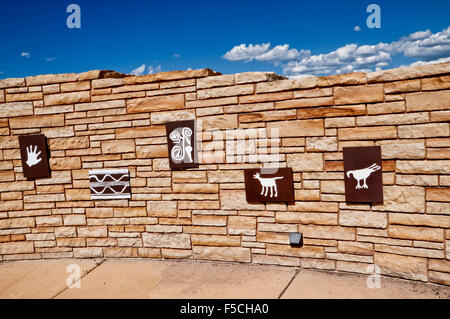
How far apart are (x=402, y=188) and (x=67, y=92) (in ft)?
14.3

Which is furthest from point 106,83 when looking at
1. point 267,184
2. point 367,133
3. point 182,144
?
point 367,133

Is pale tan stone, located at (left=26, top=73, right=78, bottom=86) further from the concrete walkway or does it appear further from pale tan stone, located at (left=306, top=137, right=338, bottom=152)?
pale tan stone, located at (left=306, top=137, right=338, bottom=152)

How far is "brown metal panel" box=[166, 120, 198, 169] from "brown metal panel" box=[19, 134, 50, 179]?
1.82 meters

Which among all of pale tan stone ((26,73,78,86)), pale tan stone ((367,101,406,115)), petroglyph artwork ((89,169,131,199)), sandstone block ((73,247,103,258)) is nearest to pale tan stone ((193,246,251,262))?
petroglyph artwork ((89,169,131,199))

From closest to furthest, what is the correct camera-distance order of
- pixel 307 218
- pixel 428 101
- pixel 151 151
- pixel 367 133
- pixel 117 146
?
1. pixel 428 101
2. pixel 367 133
3. pixel 307 218
4. pixel 151 151
5. pixel 117 146

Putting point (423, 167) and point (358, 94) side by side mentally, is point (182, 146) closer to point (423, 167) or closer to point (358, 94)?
point (358, 94)

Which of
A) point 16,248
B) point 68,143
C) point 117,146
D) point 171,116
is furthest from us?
point 16,248

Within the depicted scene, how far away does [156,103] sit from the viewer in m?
4.98

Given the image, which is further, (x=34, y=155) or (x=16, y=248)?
(x=16, y=248)

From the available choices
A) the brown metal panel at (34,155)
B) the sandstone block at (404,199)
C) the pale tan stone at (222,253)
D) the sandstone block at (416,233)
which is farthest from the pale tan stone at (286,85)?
the brown metal panel at (34,155)

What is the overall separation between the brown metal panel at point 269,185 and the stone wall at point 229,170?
94mm

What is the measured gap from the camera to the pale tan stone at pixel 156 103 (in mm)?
4898

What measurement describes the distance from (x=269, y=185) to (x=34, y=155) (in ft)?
10.8

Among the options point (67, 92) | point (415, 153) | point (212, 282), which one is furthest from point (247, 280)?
point (67, 92)
